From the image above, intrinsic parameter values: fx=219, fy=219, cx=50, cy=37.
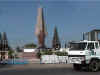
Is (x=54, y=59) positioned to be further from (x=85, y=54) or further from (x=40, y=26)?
(x=40, y=26)

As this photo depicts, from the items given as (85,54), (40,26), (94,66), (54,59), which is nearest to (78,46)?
(85,54)

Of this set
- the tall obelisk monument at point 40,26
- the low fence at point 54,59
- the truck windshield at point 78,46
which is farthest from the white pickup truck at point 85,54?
the tall obelisk monument at point 40,26

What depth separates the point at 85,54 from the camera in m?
15.7

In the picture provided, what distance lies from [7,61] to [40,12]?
69.7 ft

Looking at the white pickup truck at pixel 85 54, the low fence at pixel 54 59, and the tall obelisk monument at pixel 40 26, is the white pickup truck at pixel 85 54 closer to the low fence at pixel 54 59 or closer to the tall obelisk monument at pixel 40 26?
the low fence at pixel 54 59

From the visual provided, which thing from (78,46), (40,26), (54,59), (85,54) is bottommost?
(54,59)

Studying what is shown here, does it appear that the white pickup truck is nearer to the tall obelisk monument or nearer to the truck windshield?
the truck windshield

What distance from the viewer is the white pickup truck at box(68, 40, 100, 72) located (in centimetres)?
1572

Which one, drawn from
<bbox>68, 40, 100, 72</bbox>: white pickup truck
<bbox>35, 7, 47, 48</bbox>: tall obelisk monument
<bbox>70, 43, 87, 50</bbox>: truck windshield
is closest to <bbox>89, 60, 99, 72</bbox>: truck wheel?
<bbox>68, 40, 100, 72</bbox>: white pickup truck

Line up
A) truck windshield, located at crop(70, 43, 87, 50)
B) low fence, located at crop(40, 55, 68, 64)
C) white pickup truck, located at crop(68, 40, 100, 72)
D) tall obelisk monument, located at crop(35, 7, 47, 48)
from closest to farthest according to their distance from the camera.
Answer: white pickup truck, located at crop(68, 40, 100, 72) < truck windshield, located at crop(70, 43, 87, 50) < low fence, located at crop(40, 55, 68, 64) < tall obelisk monument, located at crop(35, 7, 47, 48)

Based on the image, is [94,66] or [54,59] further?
[54,59]

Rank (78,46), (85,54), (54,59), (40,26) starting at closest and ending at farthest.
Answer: (85,54) → (78,46) → (54,59) → (40,26)

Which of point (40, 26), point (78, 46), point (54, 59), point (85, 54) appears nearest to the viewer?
point (85, 54)

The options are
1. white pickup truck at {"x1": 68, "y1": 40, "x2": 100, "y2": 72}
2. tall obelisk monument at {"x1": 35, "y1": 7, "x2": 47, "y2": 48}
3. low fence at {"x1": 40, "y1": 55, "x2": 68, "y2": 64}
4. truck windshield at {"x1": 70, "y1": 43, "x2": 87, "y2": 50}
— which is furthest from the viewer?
tall obelisk monument at {"x1": 35, "y1": 7, "x2": 47, "y2": 48}
